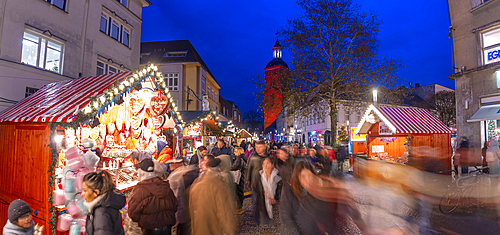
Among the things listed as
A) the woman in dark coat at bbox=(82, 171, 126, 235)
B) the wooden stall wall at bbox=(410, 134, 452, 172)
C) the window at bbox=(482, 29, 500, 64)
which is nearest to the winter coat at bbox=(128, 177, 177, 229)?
the woman in dark coat at bbox=(82, 171, 126, 235)

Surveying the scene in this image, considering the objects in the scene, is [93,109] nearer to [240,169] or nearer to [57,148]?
[57,148]

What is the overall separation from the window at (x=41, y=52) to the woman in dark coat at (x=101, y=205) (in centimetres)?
993

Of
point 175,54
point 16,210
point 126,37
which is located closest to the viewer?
point 16,210

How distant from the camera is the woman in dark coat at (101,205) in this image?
3049 mm

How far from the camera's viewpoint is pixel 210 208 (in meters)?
3.85

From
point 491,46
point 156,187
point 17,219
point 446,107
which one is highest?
point 491,46

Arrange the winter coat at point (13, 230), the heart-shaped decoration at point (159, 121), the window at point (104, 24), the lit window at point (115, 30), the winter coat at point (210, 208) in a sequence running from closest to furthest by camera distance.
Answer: the winter coat at point (13, 230), the winter coat at point (210, 208), the heart-shaped decoration at point (159, 121), the window at point (104, 24), the lit window at point (115, 30)

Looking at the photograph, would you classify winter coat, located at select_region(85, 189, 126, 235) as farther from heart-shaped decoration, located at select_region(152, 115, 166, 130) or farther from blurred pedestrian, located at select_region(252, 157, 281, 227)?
heart-shaped decoration, located at select_region(152, 115, 166, 130)

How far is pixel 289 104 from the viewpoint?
19047 mm

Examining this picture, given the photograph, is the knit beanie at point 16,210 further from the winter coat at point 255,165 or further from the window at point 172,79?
the window at point 172,79

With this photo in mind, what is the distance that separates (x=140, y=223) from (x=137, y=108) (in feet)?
24.5

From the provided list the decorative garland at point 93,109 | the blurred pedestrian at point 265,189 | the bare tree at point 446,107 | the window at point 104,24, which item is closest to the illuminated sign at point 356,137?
the blurred pedestrian at point 265,189

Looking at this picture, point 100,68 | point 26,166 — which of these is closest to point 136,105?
point 26,166

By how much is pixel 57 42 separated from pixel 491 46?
22493mm
